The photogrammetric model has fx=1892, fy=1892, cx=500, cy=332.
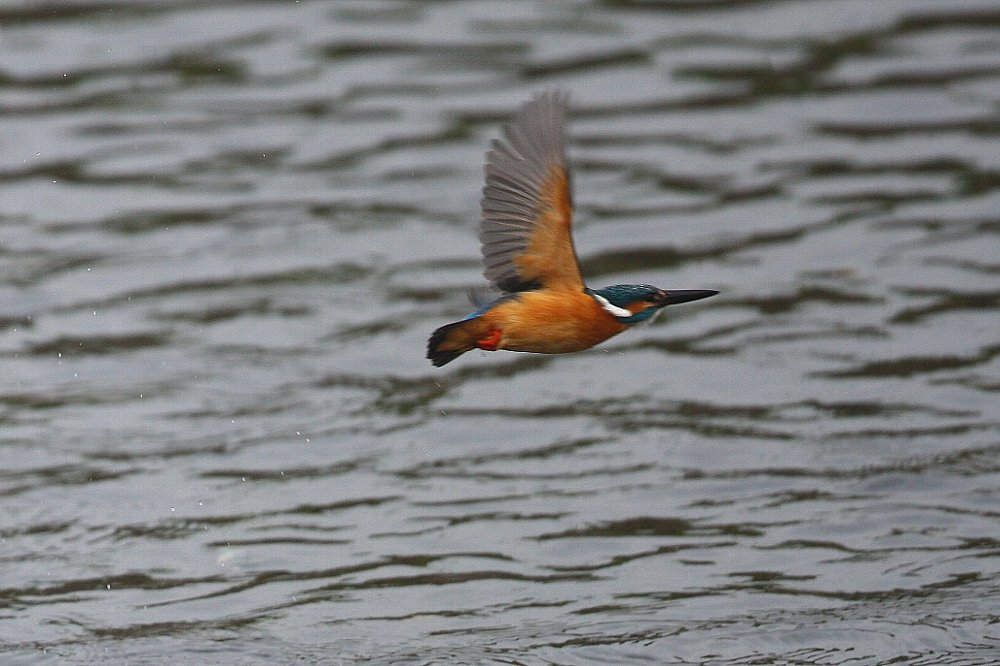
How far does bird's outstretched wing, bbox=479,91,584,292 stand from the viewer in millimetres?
5410

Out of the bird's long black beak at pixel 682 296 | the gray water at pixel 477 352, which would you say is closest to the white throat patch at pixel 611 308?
the bird's long black beak at pixel 682 296

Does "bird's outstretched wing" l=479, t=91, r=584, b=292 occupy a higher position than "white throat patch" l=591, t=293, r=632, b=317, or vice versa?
"bird's outstretched wing" l=479, t=91, r=584, b=292

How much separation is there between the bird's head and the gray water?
110cm

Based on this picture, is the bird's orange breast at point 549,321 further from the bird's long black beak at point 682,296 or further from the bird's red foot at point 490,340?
the bird's long black beak at point 682,296

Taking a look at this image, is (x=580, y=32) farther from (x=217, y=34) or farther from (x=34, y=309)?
(x=34, y=309)

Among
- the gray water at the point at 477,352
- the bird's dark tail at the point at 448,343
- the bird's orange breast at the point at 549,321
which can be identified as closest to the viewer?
the bird's dark tail at the point at 448,343

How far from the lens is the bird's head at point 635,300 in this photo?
17.9ft

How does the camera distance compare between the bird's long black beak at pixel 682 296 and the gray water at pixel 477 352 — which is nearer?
the bird's long black beak at pixel 682 296

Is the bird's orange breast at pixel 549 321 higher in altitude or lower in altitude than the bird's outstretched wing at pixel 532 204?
lower

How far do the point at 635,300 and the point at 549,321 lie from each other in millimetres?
291

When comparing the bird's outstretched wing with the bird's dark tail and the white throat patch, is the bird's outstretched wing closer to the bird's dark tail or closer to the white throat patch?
the white throat patch

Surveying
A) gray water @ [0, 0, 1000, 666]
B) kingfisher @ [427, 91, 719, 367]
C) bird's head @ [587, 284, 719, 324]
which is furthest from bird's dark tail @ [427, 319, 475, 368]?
gray water @ [0, 0, 1000, 666]

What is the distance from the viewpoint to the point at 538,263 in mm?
5477

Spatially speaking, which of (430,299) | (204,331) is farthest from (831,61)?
(204,331)
